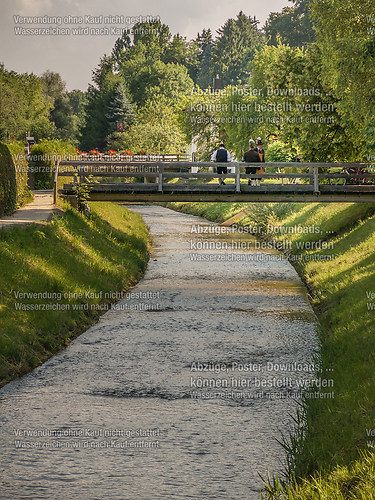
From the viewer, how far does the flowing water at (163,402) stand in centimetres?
940

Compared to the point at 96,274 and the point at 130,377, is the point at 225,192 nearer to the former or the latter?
the point at 96,274

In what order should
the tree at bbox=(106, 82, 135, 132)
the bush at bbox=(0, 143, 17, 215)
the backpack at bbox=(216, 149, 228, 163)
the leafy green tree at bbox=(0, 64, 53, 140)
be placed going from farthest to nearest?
the leafy green tree at bbox=(0, 64, 53, 140) → the tree at bbox=(106, 82, 135, 132) → the backpack at bbox=(216, 149, 228, 163) → the bush at bbox=(0, 143, 17, 215)

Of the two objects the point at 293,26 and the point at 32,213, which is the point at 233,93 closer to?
the point at 32,213

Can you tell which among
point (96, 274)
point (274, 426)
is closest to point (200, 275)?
point (96, 274)

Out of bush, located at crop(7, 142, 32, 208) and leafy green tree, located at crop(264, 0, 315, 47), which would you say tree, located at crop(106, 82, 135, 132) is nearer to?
leafy green tree, located at crop(264, 0, 315, 47)

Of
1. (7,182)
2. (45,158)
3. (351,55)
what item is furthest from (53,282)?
(45,158)

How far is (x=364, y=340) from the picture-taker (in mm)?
14016

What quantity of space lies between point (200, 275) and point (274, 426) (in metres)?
15.1

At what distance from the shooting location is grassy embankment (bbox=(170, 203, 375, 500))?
8336mm

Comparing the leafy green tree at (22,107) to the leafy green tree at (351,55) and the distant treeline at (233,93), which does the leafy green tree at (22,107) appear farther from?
the leafy green tree at (351,55)

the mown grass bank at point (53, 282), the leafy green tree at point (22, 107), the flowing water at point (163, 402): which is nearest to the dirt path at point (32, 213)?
the mown grass bank at point (53, 282)

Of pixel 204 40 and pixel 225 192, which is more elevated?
pixel 204 40

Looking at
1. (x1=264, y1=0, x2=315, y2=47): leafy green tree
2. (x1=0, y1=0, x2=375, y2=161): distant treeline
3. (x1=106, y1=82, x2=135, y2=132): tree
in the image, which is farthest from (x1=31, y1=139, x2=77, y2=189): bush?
(x1=264, y1=0, x2=315, y2=47): leafy green tree

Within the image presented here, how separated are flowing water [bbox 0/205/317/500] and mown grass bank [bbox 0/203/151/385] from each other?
0.49 meters
